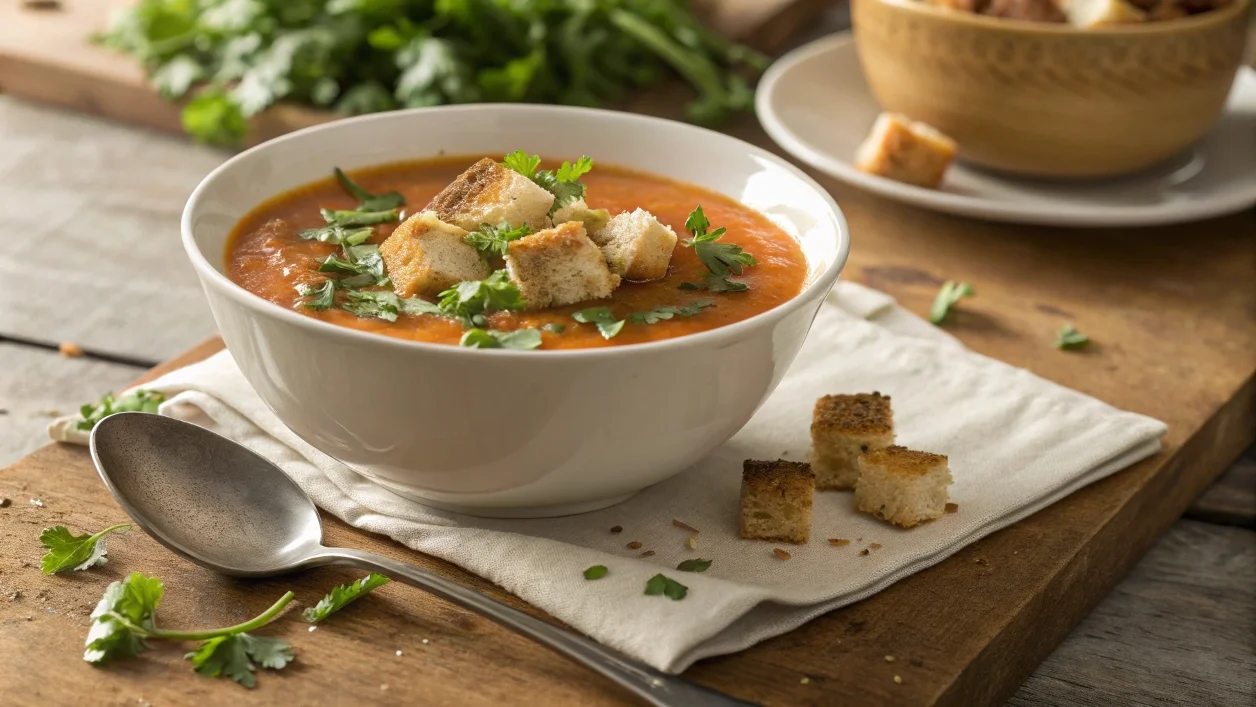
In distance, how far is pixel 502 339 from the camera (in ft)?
6.86

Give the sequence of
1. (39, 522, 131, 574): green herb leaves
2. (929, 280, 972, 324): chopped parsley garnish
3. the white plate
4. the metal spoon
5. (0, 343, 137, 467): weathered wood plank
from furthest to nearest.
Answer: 1. the white plate
2. (929, 280, 972, 324): chopped parsley garnish
3. (0, 343, 137, 467): weathered wood plank
4. (39, 522, 131, 574): green herb leaves
5. the metal spoon

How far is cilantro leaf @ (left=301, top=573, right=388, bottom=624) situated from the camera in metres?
2.05

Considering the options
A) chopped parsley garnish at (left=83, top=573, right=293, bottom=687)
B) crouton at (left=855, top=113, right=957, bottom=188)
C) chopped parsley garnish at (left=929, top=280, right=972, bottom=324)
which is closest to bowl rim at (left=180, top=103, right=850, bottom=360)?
chopped parsley garnish at (left=83, top=573, right=293, bottom=687)

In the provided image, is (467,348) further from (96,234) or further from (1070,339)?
(96,234)

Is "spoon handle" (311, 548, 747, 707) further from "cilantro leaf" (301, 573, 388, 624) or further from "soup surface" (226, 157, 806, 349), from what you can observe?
"soup surface" (226, 157, 806, 349)

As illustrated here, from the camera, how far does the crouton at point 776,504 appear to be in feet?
7.32

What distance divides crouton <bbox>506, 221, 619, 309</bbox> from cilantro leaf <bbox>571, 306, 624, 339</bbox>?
0.05m

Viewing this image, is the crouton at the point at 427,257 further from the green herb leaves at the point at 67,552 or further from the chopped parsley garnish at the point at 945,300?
the chopped parsley garnish at the point at 945,300

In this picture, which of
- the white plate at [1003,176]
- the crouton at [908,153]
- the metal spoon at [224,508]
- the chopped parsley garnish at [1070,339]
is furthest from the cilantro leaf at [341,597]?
the crouton at [908,153]

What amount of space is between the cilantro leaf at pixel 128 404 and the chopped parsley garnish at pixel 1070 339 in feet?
6.47

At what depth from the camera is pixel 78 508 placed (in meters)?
2.35

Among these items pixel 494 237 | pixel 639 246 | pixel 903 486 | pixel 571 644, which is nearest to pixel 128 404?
pixel 494 237

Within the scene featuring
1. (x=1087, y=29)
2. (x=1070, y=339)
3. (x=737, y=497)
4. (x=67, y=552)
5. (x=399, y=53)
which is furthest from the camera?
(x=399, y=53)

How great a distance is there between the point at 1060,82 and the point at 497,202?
189cm
